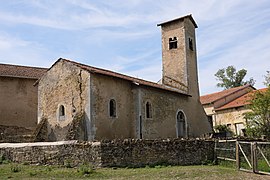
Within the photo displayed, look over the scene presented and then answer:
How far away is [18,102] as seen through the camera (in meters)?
31.4

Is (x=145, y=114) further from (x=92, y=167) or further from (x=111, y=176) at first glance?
(x=111, y=176)

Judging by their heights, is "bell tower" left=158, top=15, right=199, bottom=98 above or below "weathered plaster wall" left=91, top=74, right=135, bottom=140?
above

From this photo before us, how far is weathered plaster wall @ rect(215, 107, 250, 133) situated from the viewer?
117 ft

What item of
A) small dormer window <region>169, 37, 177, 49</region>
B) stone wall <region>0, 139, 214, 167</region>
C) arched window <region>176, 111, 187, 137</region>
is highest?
small dormer window <region>169, 37, 177, 49</region>

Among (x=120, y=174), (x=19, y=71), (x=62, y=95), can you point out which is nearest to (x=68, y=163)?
(x=120, y=174)

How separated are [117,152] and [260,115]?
49.8 feet

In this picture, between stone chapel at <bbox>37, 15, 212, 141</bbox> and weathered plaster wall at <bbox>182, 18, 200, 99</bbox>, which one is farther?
weathered plaster wall at <bbox>182, 18, 200, 99</bbox>

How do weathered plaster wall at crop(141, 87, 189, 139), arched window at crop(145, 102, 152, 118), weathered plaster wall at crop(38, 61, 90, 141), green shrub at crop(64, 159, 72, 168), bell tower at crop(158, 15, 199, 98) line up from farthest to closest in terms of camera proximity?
bell tower at crop(158, 15, 199, 98), arched window at crop(145, 102, 152, 118), weathered plaster wall at crop(141, 87, 189, 139), weathered plaster wall at crop(38, 61, 90, 141), green shrub at crop(64, 159, 72, 168)

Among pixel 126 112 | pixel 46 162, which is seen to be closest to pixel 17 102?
pixel 126 112

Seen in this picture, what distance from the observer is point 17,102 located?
31.4 m

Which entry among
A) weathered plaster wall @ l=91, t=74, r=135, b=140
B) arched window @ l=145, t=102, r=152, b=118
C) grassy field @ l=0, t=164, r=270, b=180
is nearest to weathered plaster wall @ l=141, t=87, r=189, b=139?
arched window @ l=145, t=102, r=152, b=118

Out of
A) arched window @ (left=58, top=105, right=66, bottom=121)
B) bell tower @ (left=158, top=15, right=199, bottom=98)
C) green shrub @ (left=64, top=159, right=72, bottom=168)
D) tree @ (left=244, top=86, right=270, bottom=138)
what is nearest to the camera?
green shrub @ (left=64, top=159, right=72, bottom=168)

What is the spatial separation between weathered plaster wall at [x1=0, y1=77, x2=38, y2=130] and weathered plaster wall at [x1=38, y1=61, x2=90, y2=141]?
6.79 meters

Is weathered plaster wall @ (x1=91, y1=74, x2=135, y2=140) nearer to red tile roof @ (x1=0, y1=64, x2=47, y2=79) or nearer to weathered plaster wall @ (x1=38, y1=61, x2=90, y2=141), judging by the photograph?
weathered plaster wall @ (x1=38, y1=61, x2=90, y2=141)
